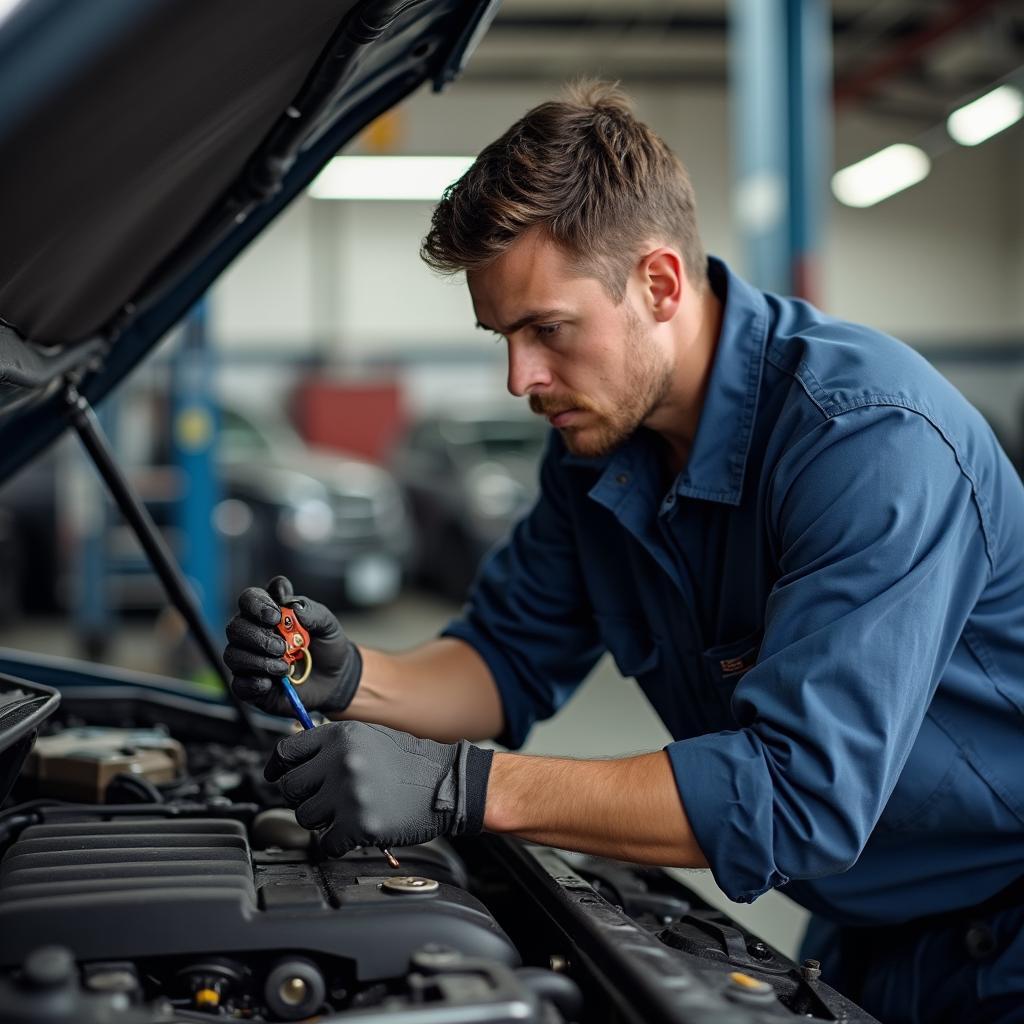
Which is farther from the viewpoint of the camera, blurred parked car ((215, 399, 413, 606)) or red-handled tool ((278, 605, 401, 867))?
blurred parked car ((215, 399, 413, 606))

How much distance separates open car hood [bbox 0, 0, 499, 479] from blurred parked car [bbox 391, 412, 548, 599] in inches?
218

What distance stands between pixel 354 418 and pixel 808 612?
1057 centimetres

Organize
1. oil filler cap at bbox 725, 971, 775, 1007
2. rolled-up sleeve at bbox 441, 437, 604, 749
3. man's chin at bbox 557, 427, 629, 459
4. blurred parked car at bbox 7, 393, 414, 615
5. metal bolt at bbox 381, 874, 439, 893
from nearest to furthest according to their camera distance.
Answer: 1. oil filler cap at bbox 725, 971, 775, 1007
2. metal bolt at bbox 381, 874, 439, 893
3. man's chin at bbox 557, 427, 629, 459
4. rolled-up sleeve at bbox 441, 437, 604, 749
5. blurred parked car at bbox 7, 393, 414, 615

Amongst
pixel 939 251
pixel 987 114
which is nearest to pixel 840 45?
pixel 987 114

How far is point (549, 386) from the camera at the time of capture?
1.35 m

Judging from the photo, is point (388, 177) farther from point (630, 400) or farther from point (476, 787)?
point (476, 787)

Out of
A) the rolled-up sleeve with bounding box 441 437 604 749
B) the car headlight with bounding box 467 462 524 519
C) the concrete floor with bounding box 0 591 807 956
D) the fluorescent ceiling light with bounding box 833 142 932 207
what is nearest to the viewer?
the rolled-up sleeve with bounding box 441 437 604 749

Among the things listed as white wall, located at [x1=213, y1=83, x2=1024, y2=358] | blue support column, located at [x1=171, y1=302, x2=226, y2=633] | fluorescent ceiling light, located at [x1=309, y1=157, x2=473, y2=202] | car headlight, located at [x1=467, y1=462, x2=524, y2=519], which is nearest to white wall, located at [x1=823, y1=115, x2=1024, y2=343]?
white wall, located at [x1=213, y1=83, x2=1024, y2=358]

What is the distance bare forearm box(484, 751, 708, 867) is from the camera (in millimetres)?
1038

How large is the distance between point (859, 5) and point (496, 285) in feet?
32.7

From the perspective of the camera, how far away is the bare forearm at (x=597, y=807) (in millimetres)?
1038

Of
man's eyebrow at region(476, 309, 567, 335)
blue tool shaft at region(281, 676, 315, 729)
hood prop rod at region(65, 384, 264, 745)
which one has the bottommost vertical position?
blue tool shaft at region(281, 676, 315, 729)

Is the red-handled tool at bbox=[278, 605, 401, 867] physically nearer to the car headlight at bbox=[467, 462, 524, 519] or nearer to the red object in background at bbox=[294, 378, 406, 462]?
the car headlight at bbox=[467, 462, 524, 519]

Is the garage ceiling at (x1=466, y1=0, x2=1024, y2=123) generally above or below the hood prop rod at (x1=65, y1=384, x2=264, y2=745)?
above
